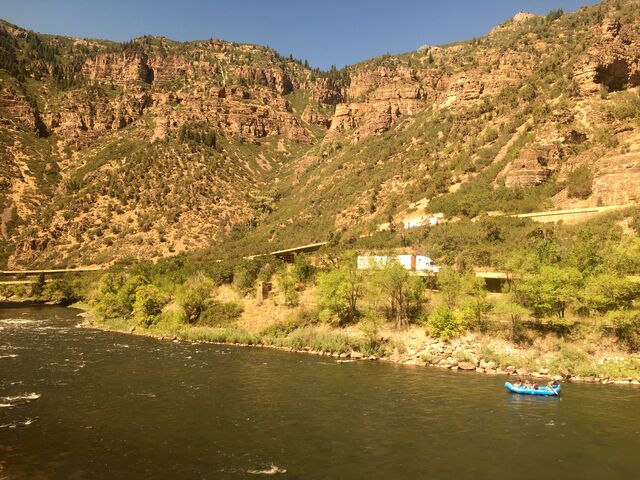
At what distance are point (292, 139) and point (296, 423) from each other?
137 metres

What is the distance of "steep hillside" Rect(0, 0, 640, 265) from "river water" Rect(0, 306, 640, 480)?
1460 inches

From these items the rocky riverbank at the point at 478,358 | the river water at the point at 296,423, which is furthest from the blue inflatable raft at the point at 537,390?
the rocky riverbank at the point at 478,358

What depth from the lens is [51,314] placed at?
224 ft

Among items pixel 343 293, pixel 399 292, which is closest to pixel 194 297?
pixel 343 293

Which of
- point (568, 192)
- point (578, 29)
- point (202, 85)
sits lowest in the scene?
point (568, 192)

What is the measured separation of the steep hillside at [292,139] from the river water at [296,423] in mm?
37075

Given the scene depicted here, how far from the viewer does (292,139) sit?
15512 cm

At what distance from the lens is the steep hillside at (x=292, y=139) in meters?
69.4

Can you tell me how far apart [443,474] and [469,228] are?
44161 millimetres

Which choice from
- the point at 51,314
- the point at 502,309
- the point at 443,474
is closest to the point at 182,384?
the point at 443,474

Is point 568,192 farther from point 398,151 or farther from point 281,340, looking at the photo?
point 398,151

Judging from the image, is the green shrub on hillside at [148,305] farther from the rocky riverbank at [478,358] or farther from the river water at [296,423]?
the river water at [296,423]

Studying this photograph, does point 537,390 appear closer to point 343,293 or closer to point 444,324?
point 444,324

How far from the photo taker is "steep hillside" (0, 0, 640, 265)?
228 feet
